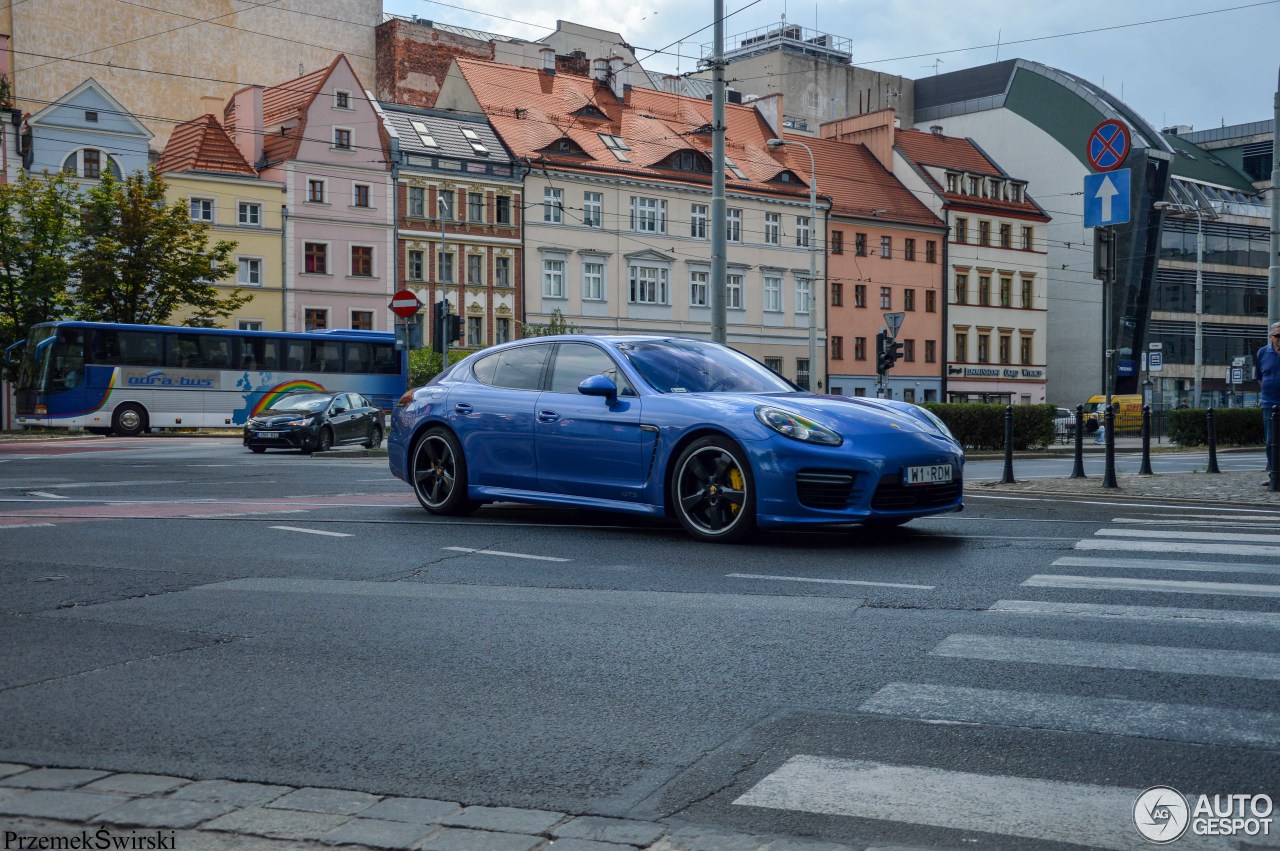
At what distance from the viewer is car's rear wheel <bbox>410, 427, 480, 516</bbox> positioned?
1136 centimetres

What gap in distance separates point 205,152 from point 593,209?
17.1m

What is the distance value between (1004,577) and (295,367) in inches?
1570

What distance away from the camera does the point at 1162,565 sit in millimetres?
8195

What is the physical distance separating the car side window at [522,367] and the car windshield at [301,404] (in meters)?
20.6

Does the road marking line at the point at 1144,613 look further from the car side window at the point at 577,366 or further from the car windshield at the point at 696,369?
the car side window at the point at 577,366

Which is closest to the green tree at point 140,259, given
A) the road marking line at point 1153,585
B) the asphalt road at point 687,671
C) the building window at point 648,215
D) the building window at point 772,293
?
the building window at point 648,215

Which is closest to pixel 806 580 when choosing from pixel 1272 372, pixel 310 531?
pixel 310 531

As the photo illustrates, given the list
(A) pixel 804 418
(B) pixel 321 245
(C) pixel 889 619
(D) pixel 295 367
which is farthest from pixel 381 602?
(B) pixel 321 245

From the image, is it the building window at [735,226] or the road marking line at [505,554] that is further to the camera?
the building window at [735,226]

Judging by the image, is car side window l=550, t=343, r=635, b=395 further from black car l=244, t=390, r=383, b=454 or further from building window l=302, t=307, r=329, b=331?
building window l=302, t=307, r=329, b=331

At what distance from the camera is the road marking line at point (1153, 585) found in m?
7.12

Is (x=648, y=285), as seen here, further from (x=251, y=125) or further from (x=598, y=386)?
(x=598, y=386)

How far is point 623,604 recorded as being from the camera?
6957 mm

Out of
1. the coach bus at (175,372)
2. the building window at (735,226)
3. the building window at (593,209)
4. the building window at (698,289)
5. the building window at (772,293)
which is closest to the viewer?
the coach bus at (175,372)
